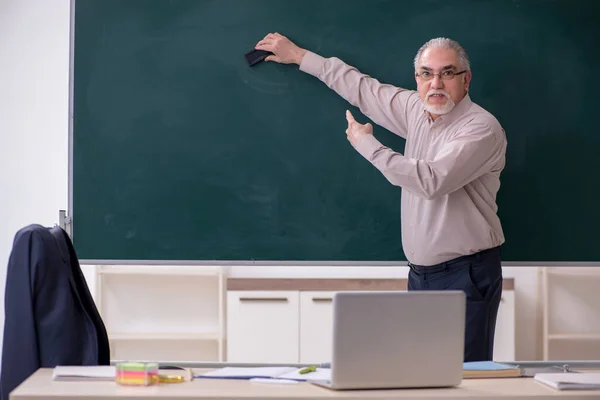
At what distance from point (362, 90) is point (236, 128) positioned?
0.56 meters

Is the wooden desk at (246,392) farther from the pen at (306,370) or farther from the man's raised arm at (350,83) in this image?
the man's raised arm at (350,83)

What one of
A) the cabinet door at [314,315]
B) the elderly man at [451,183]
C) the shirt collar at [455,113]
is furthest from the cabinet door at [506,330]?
the shirt collar at [455,113]

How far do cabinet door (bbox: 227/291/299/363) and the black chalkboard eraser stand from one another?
64.5 inches

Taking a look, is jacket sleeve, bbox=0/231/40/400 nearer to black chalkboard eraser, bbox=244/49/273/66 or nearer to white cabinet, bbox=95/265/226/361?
black chalkboard eraser, bbox=244/49/273/66

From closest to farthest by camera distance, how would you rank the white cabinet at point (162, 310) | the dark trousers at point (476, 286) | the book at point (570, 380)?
the book at point (570, 380)
the dark trousers at point (476, 286)
the white cabinet at point (162, 310)

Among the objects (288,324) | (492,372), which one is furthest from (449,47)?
→ (288,324)

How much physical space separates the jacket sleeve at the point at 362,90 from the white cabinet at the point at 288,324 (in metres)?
1.54

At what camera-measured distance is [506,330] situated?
15.7 feet

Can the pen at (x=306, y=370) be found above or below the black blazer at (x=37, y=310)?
below

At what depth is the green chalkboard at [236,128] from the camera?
3490mm

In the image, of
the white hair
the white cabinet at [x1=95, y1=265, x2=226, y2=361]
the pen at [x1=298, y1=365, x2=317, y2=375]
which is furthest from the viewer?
the white cabinet at [x1=95, y1=265, x2=226, y2=361]

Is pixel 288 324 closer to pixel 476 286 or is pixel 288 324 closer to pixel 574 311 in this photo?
pixel 476 286

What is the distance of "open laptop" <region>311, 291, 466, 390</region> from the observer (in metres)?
1.89

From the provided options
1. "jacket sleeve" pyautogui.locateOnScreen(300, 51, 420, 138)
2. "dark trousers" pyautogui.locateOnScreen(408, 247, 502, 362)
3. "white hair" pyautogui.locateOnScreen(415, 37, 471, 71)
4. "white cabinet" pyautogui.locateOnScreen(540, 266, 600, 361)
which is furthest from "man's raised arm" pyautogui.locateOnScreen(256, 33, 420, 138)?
"white cabinet" pyautogui.locateOnScreen(540, 266, 600, 361)
